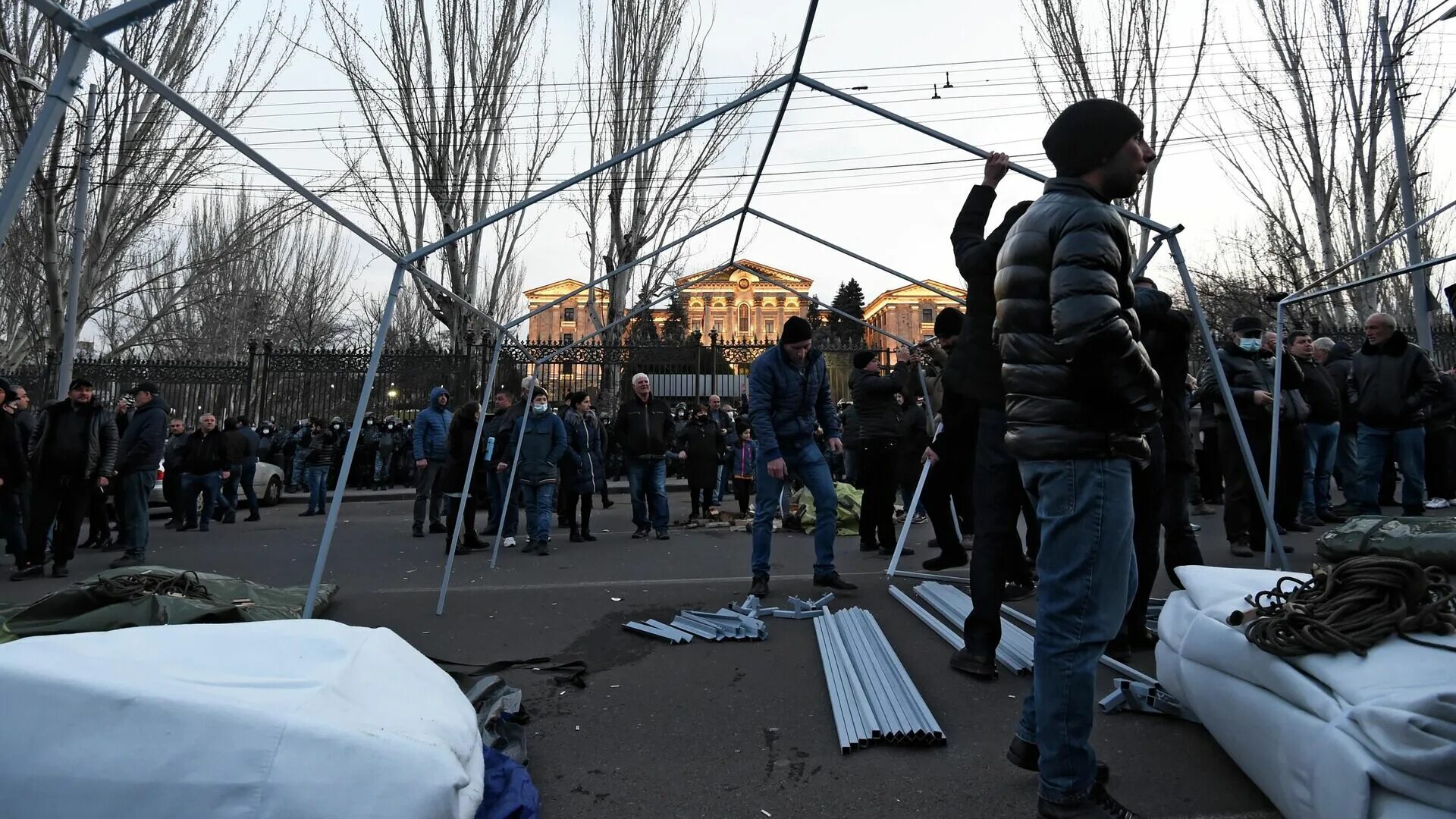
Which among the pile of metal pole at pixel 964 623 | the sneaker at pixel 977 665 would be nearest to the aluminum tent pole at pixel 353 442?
the sneaker at pixel 977 665

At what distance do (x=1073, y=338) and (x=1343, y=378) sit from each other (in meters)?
9.68

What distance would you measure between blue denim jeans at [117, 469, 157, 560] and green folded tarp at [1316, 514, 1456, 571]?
10206 mm

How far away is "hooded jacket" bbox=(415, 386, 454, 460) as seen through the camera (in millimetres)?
10438

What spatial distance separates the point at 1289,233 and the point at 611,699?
23.6m

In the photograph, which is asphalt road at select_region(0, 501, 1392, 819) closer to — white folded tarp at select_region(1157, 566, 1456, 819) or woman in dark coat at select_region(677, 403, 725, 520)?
white folded tarp at select_region(1157, 566, 1456, 819)

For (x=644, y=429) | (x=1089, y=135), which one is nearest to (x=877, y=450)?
(x=644, y=429)

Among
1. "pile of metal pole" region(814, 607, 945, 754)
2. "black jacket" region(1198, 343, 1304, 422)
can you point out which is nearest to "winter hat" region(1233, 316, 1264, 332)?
"black jacket" region(1198, 343, 1304, 422)

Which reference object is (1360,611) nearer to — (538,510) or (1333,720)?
(1333,720)

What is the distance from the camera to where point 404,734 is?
1.87 metres

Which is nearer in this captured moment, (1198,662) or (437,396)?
(1198,662)

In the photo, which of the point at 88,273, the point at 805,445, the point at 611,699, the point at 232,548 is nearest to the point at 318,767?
the point at 611,699

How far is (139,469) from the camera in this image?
791cm

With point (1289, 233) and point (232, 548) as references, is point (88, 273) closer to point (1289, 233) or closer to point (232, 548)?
point (232, 548)

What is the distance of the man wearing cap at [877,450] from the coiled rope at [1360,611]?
5399 millimetres
